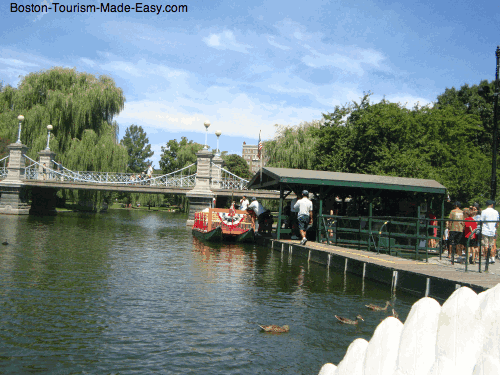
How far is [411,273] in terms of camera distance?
10562 millimetres

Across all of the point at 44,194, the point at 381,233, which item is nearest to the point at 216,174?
the point at 44,194

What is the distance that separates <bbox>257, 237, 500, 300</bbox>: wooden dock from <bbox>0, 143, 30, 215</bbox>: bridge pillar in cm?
3007

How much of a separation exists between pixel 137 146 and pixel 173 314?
10936cm

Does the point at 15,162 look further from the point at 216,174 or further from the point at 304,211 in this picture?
the point at 304,211

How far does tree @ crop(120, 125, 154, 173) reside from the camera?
112 metres

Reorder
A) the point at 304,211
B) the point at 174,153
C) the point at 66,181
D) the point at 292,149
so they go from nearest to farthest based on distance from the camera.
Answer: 1. the point at 304,211
2. the point at 66,181
3. the point at 292,149
4. the point at 174,153

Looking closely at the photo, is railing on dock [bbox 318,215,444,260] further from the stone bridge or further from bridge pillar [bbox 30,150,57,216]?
bridge pillar [bbox 30,150,57,216]

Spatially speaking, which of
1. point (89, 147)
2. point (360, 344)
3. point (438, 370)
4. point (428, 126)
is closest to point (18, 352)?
point (360, 344)

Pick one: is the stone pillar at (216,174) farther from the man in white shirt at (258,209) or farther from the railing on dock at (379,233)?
the railing on dock at (379,233)

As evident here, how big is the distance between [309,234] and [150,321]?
13.5 meters

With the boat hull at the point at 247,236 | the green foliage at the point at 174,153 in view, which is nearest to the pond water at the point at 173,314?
the boat hull at the point at 247,236

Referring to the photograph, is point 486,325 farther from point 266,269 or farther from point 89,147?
point 89,147

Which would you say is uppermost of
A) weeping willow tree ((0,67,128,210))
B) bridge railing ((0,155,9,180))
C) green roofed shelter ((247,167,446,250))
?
weeping willow tree ((0,67,128,210))

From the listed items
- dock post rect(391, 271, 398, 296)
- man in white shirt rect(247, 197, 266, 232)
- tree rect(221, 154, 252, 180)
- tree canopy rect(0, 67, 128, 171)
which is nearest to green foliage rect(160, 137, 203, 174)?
tree rect(221, 154, 252, 180)
